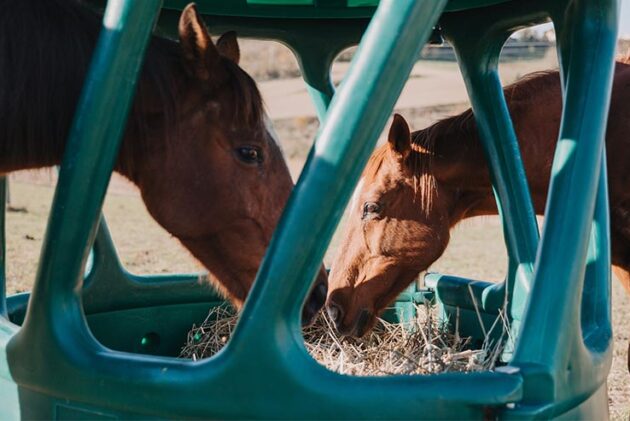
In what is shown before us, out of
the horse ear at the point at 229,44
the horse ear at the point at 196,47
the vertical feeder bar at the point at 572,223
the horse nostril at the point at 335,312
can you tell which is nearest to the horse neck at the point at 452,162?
the horse nostril at the point at 335,312

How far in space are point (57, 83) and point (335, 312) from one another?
1675 millimetres

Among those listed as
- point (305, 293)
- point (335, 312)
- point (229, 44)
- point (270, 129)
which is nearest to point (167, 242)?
point (335, 312)

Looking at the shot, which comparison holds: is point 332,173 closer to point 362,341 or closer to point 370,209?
point 362,341

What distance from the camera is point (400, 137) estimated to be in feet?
11.0

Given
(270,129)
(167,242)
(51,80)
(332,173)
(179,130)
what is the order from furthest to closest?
(167,242) → (270,129) → (179,130) → (51,80) → (332,173)

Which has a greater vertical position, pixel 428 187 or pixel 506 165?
pixel 506 165

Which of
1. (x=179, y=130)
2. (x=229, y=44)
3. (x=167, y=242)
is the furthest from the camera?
(x=167, y=242)

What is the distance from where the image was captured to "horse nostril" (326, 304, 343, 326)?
321 cm

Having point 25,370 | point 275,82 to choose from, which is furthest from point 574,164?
point 275,82

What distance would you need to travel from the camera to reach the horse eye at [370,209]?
135 inches

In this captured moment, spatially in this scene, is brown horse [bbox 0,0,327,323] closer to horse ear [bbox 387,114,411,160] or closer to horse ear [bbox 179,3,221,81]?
horse ear [bbox 179,3,221,81]

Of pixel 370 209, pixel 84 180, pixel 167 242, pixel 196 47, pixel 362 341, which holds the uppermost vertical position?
pixel 196 47

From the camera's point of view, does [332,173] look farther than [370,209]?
No

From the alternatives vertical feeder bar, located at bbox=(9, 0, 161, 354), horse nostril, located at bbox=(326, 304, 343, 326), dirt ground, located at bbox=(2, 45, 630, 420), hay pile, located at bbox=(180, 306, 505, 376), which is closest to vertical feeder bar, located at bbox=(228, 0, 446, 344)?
vertical feeder bar, located at bbox=(9, 0, 161, 354)
